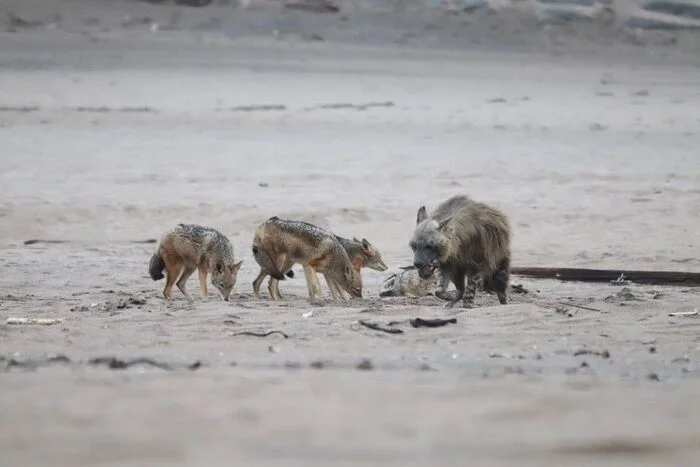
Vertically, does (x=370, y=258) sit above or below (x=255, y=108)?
below

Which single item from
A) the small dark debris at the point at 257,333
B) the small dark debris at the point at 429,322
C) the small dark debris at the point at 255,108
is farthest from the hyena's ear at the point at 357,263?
the small dark debris at the point at 255,108

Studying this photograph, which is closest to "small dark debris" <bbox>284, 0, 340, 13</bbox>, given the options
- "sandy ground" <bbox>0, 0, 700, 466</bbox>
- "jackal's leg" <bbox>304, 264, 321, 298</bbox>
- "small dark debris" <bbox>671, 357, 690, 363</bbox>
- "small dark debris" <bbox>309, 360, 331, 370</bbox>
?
"sandy ground" <bbox>0, 0, 700, 466</bbox>

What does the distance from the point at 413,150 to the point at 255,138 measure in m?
2.08

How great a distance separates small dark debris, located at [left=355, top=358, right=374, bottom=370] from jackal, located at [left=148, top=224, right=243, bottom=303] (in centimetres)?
277

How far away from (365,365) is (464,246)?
2132mm

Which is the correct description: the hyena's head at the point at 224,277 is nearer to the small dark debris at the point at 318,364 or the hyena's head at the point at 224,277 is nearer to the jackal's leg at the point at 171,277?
the jackal's leg at the point at 171,277

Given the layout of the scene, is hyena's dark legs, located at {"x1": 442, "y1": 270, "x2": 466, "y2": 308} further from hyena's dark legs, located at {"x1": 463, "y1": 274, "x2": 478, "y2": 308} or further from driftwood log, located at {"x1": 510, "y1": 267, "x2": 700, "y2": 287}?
driftwood log, located at {"x1": 510, "y1": 267, "x2": 700, "y2": 287}

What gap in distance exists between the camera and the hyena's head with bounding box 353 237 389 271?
11633 millimetres

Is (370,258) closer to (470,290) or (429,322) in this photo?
(470,290)

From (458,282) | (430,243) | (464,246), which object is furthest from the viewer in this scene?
(458,282)

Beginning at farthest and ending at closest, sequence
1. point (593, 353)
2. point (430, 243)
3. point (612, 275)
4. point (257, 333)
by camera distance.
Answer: point (612, 275), point (430, 243), point (257, 333), point (593, 353)

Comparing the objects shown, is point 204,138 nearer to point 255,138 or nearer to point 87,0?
point 255,138

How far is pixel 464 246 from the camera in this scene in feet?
32.6

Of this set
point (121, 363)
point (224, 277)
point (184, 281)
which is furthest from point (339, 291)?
point (121, 363)
